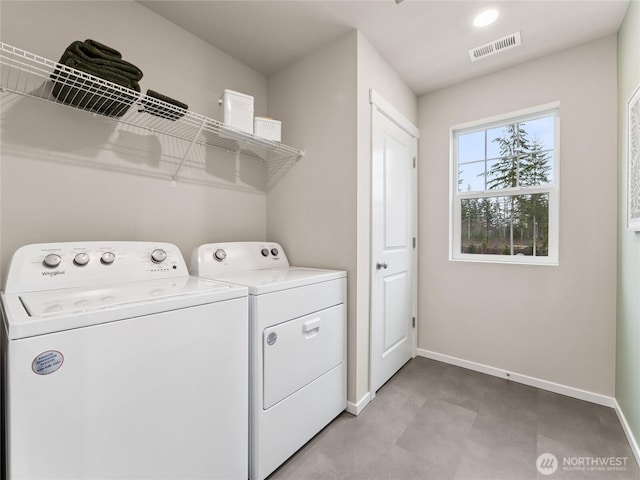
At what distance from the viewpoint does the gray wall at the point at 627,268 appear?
1507 mm

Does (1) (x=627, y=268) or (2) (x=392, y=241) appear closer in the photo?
(1) (x=627, y=268)

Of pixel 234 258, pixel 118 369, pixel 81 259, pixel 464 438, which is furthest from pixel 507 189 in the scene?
pixel 81 259

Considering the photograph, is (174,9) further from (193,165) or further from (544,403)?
(544,403)

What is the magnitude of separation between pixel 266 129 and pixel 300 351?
1.33 metres

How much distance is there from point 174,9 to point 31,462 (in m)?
2.10

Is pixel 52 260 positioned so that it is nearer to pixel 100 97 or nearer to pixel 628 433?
pixel 100 97

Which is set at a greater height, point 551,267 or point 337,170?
point 337,170

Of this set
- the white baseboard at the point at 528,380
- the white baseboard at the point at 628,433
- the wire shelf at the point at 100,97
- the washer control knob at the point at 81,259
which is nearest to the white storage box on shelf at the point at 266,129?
the wire shelf at the point at 100,97

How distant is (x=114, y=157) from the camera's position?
1.56 m

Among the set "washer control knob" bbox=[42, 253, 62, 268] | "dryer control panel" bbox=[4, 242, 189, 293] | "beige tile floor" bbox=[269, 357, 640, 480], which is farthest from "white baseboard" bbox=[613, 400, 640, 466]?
"washer control knob" bbox=[42, 253, 62, 268]

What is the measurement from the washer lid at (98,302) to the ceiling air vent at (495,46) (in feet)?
7.31

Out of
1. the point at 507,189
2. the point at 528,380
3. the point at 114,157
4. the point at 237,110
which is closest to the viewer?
the point at 114,157

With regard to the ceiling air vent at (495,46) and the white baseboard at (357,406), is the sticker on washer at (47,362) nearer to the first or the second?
the white baseboard at (357,406)

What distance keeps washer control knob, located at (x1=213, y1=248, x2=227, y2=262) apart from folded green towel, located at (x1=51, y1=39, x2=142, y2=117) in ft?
2.77
